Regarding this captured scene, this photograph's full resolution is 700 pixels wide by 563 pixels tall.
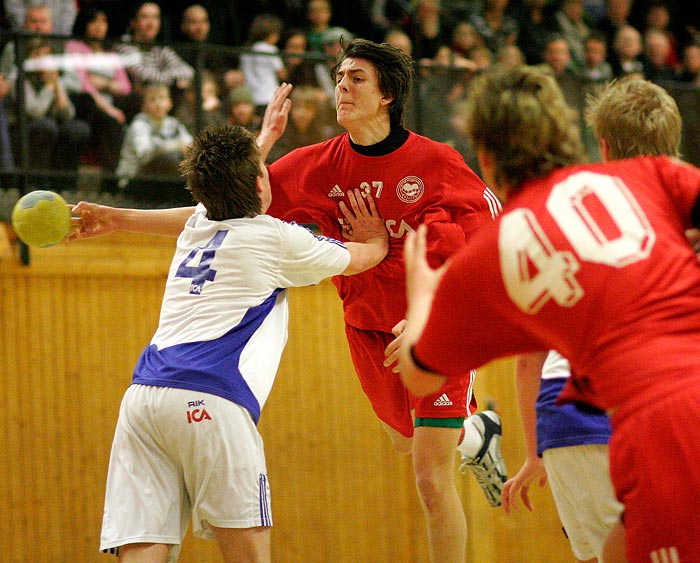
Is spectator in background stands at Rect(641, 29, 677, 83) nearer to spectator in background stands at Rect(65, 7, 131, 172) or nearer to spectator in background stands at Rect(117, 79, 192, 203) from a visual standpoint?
spectator in background stands at Rect(117, 79, 192, 203)

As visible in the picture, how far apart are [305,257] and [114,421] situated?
3999 mm

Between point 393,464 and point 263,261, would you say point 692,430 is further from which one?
point 393,464

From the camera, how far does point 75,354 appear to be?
295 inches

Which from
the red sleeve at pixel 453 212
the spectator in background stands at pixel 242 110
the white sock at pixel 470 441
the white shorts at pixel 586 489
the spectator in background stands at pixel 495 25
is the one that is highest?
the spectator in background stands at pixel 495 25

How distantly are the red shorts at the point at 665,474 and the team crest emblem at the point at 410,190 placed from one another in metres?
2.60

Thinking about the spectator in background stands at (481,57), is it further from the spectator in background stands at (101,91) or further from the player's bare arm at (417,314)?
the player's bare arm at (417,314)

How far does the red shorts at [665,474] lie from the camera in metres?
2.36

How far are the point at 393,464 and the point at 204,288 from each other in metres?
4.71

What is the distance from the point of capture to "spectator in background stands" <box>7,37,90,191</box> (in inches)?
286

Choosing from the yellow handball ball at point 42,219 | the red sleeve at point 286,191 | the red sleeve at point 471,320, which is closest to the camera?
the red sleeve at point 471,320

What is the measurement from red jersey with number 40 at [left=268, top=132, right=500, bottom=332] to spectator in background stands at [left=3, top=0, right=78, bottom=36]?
4.22m

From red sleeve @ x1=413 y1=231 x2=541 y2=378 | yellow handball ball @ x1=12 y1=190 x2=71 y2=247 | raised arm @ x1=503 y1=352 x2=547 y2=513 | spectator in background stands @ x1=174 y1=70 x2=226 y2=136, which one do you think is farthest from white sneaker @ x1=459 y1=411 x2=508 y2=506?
spectator in background stands @ x1=174 y1=70 x2=226 y2=136

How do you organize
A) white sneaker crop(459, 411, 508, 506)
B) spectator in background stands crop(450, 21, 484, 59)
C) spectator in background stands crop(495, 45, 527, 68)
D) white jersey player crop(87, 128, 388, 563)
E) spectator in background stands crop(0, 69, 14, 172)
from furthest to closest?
1. spectator in background stands crop(450, 21, 484, 59)
2. spectator in background stands crop(495, 45, 527, 68)
3. spectator in background stands crop(0, 69, 14, 172)
4. white sneaker crop(459, 411, 508, 506)
5. white jersey player crop(87, 128, 388, 563)

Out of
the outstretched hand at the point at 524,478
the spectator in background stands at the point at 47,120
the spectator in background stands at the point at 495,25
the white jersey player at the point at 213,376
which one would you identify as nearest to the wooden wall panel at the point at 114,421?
the spectator in background stands at the point at 47,120
